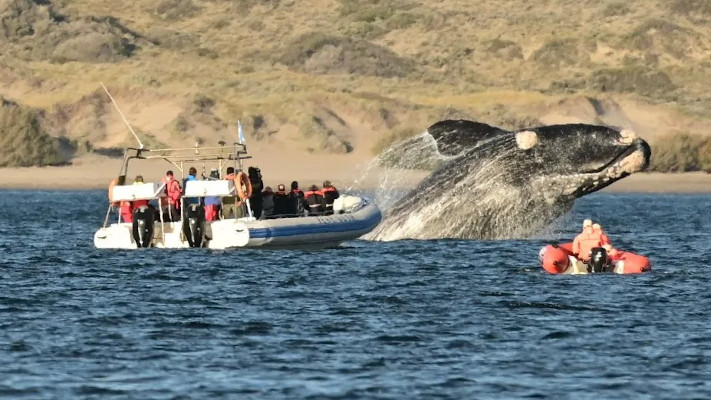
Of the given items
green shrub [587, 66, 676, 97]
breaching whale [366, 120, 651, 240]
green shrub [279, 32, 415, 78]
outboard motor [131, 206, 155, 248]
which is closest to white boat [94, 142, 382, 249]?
outboard motor [131, 206, 155, 248]

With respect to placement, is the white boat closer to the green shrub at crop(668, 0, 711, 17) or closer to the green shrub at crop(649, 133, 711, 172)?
the green shrub at crop(649, 133, 711, 172)

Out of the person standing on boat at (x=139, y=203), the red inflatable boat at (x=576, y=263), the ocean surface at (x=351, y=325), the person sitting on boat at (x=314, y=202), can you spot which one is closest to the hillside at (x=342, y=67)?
the person sitting on boat at (x=314, y=202)

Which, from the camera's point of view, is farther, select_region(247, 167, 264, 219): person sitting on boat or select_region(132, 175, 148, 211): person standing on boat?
select_region(247, 167, 264, 219): person sitting on boat

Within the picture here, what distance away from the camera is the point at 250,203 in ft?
117

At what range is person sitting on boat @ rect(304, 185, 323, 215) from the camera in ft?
121

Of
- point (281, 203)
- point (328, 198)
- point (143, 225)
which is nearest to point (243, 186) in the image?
point (281, 203)

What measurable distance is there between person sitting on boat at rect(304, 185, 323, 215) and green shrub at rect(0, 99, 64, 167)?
4773 cm

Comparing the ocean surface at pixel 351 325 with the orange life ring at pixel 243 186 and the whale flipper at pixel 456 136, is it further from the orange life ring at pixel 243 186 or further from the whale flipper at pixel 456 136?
the whale flipper at pixel 456 136

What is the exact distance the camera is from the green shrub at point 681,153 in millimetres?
83125

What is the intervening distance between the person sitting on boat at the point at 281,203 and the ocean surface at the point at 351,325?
1002 millimetres

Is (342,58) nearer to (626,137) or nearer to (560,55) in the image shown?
(560,55)

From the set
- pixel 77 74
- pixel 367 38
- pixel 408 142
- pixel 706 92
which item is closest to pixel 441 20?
pixel 367 38

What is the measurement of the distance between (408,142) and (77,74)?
6413 cm

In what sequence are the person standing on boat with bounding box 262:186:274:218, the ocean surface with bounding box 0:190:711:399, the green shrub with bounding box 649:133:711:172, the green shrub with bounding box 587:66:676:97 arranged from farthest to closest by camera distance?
1. the green shrub with bounding box 587:66:676:97
2. the green shrub with bounding box 649:133:711:172
3. the person standing on boat with bounding box 262:186:274:218
4. the ocean surface with bounding box 0:190:711:399
